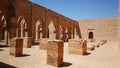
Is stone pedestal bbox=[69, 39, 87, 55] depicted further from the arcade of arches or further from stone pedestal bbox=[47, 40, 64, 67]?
the arcade of arches

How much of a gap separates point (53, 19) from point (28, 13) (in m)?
6.10

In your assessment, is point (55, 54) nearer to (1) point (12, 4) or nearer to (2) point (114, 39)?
(1) point (12, 4)

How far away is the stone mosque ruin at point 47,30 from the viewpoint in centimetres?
701

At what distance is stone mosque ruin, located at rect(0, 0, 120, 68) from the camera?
23.0ft

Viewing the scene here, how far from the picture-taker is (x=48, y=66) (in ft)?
17.4

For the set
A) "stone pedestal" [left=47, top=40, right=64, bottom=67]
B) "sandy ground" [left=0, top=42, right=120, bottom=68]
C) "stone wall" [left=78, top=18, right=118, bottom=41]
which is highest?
"stone wall" [left=78, top=18, right=118, bottom=41]

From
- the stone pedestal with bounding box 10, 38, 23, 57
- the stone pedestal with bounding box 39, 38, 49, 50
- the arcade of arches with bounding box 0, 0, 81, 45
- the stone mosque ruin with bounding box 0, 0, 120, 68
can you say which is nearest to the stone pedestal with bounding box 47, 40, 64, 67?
the stone mosque ruin with bounding box 0, 0, 120, 68

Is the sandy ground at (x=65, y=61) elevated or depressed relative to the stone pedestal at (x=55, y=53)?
depressed

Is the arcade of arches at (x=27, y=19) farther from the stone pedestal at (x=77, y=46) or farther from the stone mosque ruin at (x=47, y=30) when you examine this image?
the stone pedestal at (x=77, y=46)

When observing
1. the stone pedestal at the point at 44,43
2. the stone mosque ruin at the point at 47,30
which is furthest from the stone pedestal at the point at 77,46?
the stone pedestal at the point at 44,43

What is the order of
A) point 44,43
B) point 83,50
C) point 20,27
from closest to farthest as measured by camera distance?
point 83,50, point 44,43, point 20,27

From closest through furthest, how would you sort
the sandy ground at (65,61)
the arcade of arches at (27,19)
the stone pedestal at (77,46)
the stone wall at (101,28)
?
the sandy ground at (65,61) → the stone pedestal at (77,46) → the arcade of arches at (27,19) → the stone wall at (101,28)

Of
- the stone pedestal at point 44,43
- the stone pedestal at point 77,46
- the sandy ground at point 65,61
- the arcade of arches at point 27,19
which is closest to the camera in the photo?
the sandy ground at point 65,61

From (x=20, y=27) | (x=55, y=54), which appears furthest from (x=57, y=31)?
(x=55, y=54)
